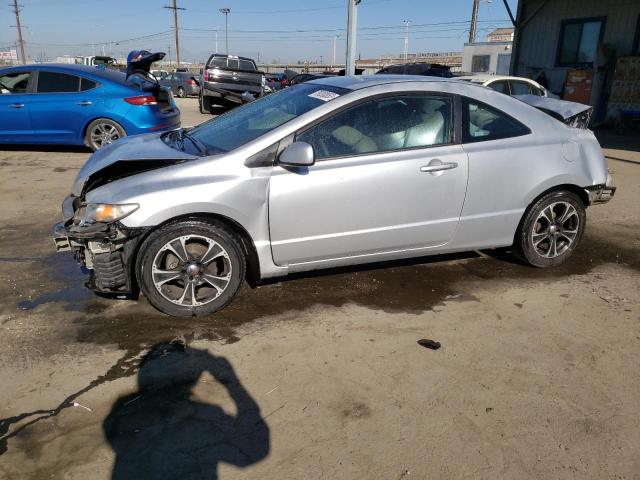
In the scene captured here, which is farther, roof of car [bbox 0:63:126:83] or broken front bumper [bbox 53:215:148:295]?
roof of car [bbox 0:63:126:83]

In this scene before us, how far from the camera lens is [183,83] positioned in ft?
94.9

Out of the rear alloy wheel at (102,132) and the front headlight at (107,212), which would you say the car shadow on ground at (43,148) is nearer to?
the rear alloy wheel at (102,132)

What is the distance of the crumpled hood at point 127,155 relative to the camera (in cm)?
370

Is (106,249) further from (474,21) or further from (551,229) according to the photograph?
(474,21)

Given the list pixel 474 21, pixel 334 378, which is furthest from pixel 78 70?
pixel 474 21

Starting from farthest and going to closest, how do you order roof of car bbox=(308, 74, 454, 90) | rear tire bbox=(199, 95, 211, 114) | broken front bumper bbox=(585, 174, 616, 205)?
rear tire bbox=(199, 95, 211, 114)
broken front bumper bbox=(585, 174, 616, 205)
roof of car bbox=(308, 74, 454, 90)

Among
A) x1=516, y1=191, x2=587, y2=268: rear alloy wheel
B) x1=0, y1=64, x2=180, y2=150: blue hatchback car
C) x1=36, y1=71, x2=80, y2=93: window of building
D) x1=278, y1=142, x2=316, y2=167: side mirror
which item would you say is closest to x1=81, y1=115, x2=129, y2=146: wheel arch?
x1=0, y1=64, x2=180, y2=150: blue hatchback car

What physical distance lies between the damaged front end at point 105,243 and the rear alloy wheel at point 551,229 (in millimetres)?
3134

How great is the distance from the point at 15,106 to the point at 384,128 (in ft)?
24.9

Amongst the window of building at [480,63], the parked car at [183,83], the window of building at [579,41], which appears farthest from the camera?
the window of building at [480,63]

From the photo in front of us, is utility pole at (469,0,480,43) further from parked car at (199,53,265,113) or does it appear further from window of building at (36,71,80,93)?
window of building at (36,71,80,93)

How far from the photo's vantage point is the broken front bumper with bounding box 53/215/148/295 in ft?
11.1

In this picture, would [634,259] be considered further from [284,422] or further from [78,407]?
[78,407]

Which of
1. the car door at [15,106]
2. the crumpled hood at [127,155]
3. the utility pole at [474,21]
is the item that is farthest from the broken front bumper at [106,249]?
the utility pole at [474,21]
